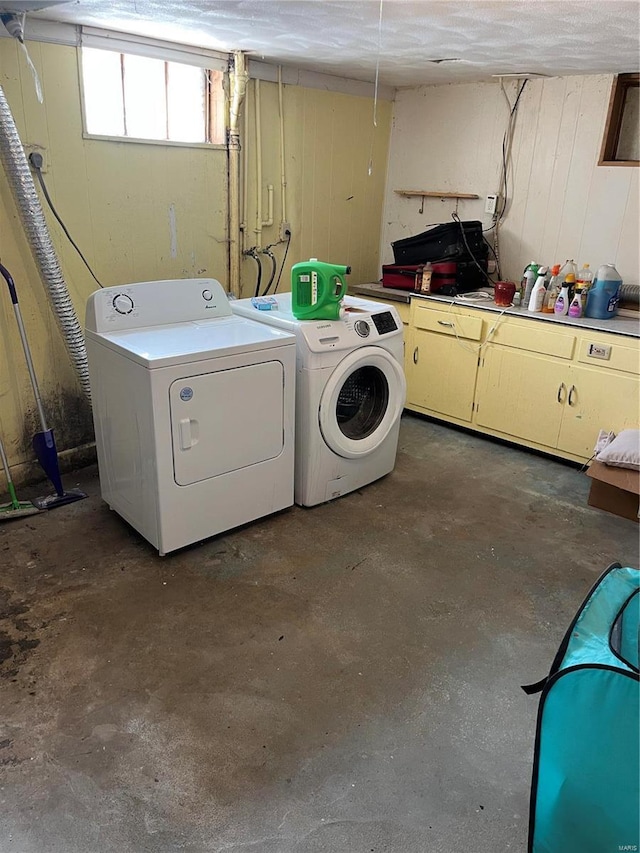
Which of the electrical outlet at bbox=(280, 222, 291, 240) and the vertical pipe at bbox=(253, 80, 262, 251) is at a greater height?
the vertical pipe at bbox=(253, 80, 262, 251)

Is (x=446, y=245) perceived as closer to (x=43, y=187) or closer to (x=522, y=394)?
(x=522, y=394)

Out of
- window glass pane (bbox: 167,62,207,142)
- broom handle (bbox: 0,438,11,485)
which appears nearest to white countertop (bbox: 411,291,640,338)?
window glass pane (bbox: 167,62,207,142)

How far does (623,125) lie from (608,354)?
1.43 meters

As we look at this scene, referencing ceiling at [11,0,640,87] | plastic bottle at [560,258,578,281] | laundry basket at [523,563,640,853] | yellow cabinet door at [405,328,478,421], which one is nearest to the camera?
laundry basket at [523,563,640,853]

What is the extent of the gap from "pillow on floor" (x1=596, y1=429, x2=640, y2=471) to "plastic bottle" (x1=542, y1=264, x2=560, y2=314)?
0.93m

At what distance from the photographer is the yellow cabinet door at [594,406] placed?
3.28 metres

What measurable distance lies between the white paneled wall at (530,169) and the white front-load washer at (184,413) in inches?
84.1

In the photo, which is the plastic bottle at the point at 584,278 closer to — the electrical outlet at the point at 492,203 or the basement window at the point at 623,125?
the basement window at the point at 623,125

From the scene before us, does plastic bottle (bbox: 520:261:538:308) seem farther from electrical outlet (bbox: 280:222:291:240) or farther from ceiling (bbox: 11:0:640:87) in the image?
electrical outlet (bbox: 280:222:291:240)

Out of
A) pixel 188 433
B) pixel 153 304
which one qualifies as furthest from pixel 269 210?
pixel 188 433

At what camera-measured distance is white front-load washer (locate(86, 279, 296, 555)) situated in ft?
8.01

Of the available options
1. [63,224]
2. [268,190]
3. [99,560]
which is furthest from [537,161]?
[99,560]

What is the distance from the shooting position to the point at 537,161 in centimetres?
392

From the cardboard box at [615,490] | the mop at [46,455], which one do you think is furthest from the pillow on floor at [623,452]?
the mop at [46,455]
